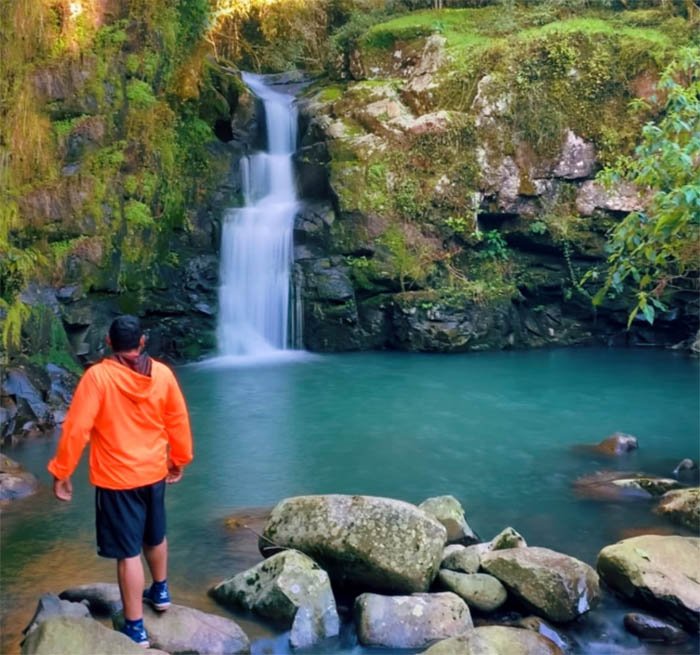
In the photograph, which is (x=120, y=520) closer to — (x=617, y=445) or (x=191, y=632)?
(x=191, y=632)

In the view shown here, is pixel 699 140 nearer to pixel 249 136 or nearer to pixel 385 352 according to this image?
pixel 385 352

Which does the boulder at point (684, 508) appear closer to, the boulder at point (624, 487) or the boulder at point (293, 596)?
the boulder at point (624, 487)

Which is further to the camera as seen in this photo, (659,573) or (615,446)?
(615,446)

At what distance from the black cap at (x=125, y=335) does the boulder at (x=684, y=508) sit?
4.87 meters

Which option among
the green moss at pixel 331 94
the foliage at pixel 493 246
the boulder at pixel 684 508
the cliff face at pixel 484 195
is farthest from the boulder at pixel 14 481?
the green moss at pixel 331 94

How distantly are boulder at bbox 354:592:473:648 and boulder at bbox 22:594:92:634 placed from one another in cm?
160

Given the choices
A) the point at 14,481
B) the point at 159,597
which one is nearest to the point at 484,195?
the point at 14,481

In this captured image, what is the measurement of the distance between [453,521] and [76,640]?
10.4 feet

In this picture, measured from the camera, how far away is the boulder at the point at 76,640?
11.9ft

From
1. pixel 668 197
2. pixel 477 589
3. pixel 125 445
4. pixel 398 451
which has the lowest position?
pixel 398 451

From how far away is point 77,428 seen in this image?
3.78 metres

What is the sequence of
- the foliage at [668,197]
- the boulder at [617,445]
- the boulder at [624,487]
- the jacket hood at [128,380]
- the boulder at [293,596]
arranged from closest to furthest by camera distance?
1. the jacket hood at [128,380]
2. the boulder at [293,596]
3. the foliage at [668,197]
4. the boulder at [624,487]
5. the boulder at [617,445]

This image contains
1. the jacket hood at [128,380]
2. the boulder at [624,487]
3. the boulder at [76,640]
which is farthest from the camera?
the boulder at [624,487]

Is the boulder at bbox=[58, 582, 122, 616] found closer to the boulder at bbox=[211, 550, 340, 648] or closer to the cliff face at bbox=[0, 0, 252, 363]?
the boulder at bbox=[211, 550, 340, 648]
